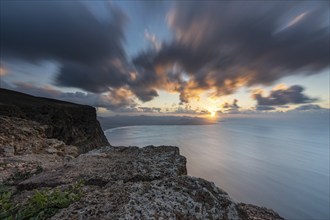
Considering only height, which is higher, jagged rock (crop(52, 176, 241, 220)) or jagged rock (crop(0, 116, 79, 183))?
jagged rock (crop(52, 176, 241, 220))

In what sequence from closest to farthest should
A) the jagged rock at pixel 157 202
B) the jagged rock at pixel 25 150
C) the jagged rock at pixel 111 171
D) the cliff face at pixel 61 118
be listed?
the jagged rock at pixel 157 202
the jagged rock at pixel 111 171
the jagged rock at pixel 25 150
the cliff face at pixel 61 118

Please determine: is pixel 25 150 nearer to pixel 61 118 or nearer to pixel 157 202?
pixel 157 202

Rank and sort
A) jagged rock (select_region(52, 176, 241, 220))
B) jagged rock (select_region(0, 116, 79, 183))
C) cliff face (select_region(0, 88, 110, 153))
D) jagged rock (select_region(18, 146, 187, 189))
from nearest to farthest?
jagged rock (select_region(52, 176, 241, 220)) < jagged rock (select_region(18, 146, 187, 189)) < jagged rock (select_region(0, 116, 79, 183)) < cliff face (select_region(0, 88, 110, 153))

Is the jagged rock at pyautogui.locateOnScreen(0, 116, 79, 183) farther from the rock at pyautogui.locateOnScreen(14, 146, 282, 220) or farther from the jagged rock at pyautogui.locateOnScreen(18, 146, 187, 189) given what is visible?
the rock at pyautogui.locateOnScreen(14, 146, 282, 220)

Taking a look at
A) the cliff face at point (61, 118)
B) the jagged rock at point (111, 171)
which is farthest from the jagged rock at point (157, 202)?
the cliff face at point (61, 118)

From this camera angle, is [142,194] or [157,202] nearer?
[157,202]

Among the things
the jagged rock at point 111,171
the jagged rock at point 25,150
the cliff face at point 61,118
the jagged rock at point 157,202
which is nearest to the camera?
the jagged rock at point 157,202

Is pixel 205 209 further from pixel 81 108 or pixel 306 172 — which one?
pixel 306 172

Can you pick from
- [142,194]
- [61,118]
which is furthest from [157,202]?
[61,118]

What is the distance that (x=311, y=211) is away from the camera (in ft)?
310

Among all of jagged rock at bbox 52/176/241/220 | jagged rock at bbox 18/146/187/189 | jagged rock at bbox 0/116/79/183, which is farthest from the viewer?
jagged rock at bbox 0/116/79/183

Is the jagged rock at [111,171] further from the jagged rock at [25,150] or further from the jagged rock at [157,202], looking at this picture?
the jagged rock at [25,150]

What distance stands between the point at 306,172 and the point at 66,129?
578ft

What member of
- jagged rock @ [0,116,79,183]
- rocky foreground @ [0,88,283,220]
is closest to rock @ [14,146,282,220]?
rocky foreground @ [0,88,283,220]
